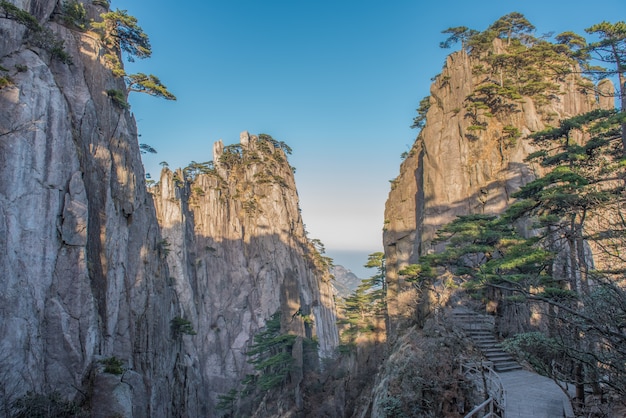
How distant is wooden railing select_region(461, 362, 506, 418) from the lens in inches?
392

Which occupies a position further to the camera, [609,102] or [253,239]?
[253,239]

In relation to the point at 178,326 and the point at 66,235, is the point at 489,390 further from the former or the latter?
the point at 178,326

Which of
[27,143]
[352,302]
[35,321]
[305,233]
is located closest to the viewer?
[35,321]

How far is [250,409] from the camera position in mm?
40312

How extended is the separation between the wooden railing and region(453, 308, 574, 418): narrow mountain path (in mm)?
328

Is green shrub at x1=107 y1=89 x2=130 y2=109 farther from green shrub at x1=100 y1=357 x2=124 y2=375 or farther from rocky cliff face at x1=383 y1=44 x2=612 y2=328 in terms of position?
rocky cliff face at x1=383 y1=44 x2=612 y2=328

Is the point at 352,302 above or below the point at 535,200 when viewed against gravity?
below

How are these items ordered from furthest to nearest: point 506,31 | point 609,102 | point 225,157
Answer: point 225,157
point 506,31
point 609,102

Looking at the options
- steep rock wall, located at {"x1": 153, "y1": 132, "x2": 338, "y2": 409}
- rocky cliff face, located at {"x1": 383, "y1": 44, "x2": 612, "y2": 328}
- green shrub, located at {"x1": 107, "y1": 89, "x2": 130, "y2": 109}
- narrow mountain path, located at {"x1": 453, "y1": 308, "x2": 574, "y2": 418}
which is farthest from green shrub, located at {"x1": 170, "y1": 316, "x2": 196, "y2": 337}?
narrow mountain path, located at {"x1": 453, "y1": 308, "x2": 574, "y2": 418}

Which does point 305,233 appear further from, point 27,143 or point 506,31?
point 27,143

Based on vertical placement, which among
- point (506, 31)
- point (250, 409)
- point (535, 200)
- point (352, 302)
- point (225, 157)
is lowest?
point (250, 409)

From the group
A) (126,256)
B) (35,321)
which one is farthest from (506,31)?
(35,321)

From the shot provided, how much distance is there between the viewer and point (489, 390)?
11578 millimetres

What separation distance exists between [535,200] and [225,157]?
174 feet
